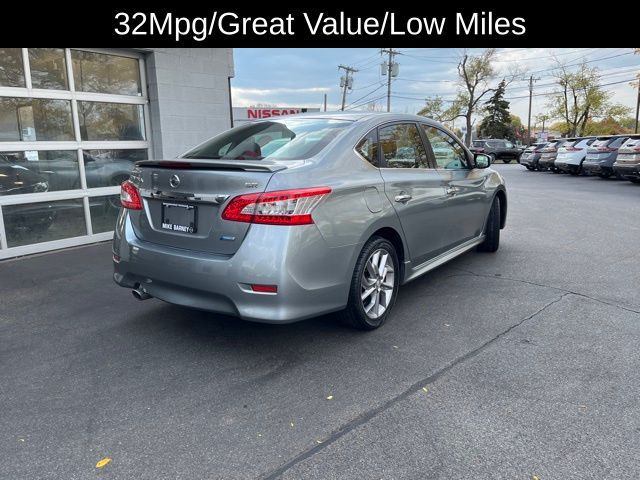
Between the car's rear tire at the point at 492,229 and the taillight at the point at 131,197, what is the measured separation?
4.05 meters

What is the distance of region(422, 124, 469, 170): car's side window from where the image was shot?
482cm

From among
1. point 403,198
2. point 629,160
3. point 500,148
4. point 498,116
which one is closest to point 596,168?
point 629,160

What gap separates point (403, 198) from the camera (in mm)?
4008

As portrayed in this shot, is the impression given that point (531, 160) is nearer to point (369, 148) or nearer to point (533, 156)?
point (533, 156)

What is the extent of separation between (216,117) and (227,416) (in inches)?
252

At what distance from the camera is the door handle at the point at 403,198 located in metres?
3.94

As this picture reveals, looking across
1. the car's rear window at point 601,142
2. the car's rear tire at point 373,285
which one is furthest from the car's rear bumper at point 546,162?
the car's rear tire at point 373,285

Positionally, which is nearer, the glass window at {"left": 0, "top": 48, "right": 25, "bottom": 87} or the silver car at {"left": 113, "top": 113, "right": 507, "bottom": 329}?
the silver car at {"left": 113, "top": 113, "right": 507, "bottom": 329}

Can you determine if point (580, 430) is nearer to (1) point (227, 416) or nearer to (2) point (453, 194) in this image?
(1) point (227, 416)

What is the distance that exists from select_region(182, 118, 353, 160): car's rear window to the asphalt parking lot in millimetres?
1352

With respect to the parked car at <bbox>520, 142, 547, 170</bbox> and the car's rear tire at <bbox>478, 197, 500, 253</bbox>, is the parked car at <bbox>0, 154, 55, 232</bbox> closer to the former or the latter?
the car's rear tire at <bbox>478, 197, 500, 253</bbox>

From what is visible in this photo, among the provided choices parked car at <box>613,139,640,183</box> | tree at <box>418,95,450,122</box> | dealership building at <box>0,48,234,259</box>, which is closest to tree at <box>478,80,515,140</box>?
tree at <box>418,95,450,122</box>

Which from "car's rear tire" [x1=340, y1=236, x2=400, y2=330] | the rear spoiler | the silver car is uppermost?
the rear spoiler

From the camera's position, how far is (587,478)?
2225 mm
